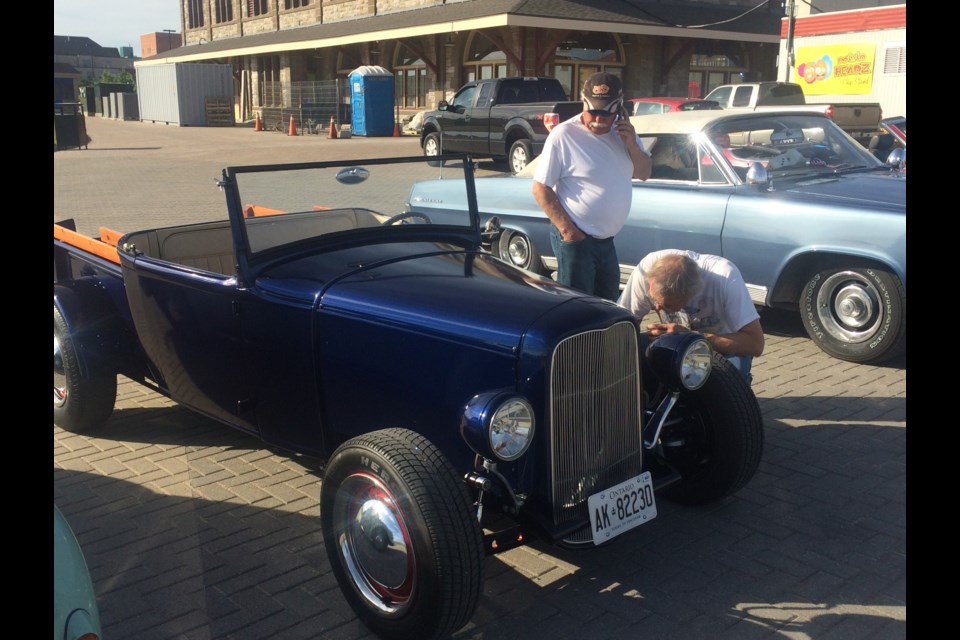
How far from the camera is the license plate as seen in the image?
3051 mm

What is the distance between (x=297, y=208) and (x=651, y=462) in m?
2.20

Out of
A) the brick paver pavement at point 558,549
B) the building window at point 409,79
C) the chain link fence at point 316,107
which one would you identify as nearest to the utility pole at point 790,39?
the building window at point 409,79

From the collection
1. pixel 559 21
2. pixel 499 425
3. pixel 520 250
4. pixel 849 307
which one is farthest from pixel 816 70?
pixel 499 425

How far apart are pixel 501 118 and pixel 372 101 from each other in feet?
37.9

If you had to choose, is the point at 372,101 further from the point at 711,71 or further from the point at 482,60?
the point at 711,71

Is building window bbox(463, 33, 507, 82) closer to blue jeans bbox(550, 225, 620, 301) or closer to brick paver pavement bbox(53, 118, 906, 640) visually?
blue jeans bbox(550, 225, 620, 301)

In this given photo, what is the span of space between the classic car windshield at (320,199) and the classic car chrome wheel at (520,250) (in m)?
2.63

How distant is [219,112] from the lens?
129ft

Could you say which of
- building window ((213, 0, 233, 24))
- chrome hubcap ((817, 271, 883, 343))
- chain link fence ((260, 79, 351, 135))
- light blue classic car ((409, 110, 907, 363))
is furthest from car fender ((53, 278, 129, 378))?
building window ((213, 0, 233, 24))

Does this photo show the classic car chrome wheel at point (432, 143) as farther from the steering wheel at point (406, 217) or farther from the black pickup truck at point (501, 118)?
the steering wheel at point (406, 217)

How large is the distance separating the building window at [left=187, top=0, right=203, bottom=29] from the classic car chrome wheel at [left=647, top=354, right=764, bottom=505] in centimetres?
5179

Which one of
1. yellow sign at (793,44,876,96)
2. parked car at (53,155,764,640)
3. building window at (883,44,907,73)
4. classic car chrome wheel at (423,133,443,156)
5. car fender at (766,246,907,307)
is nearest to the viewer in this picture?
parked car at (53,155,764,640)

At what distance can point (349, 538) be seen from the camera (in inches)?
121
